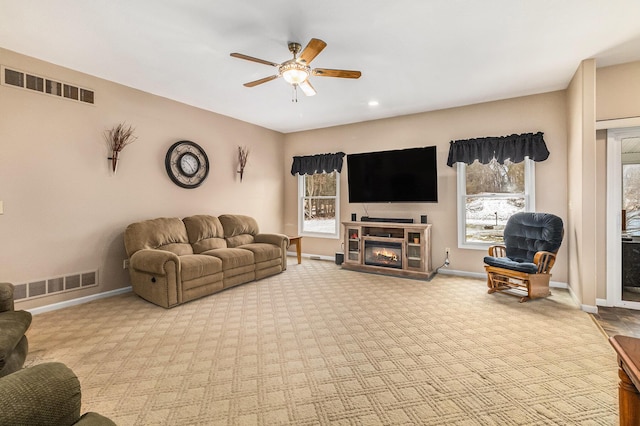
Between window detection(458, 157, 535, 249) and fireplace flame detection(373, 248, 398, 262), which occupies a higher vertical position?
window detection(458, 157, 535, 249)

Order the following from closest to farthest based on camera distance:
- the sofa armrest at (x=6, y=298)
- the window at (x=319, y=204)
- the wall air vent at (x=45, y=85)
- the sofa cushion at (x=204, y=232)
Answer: the sofa armrest at (x=6, y=298)
the wall air vent at (x=45, y=85)
the sofa cushion at (x=204, y=232)
the window at (x=319, y=204)

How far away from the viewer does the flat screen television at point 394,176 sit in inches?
194

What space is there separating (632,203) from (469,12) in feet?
10.1

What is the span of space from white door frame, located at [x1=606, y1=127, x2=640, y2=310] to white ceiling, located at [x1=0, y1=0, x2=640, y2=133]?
2.89 feet

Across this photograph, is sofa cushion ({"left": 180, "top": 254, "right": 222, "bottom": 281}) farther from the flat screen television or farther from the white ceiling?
the flat screen television

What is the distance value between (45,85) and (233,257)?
2.92 m

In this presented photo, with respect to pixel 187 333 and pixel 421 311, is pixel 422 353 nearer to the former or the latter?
pixel 421 311

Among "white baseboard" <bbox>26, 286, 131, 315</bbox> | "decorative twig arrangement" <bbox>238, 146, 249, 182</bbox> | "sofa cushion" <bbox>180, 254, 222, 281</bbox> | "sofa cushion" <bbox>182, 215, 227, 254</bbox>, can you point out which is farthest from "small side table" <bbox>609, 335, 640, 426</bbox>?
"decorative twig arrangement" <bbox>238, 146, 249, 182</bbox>

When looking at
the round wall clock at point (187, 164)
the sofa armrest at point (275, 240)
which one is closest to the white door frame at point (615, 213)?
Answer: the sofa armrest at point (275, 240)

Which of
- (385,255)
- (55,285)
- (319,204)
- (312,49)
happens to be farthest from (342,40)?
(55,285)

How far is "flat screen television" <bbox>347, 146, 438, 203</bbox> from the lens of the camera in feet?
16.2

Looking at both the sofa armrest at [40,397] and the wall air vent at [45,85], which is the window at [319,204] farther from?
the sofa armrest at [40,397]

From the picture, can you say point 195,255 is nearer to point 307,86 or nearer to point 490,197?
point 307,86

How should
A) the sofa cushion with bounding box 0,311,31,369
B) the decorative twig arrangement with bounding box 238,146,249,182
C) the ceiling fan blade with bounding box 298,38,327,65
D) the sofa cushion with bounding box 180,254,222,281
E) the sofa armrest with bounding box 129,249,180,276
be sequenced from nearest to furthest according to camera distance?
the sofa cushion with bounding box 0,311,31,369 → the ceiling fan blade with bounding box 298,38,327,65 → the sofa armrest with bounding box 129,249,180,276 → the sofa cushion with bounding box 180,254,222,281 → the decorative twig arrangement with bounding box 238,146,249,182
